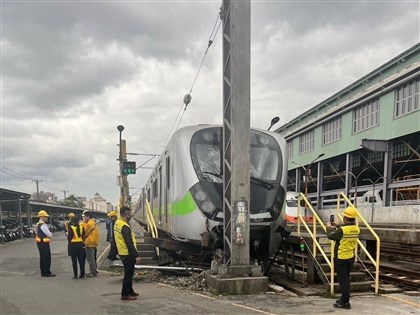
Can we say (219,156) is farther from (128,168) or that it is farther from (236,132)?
(128,168)

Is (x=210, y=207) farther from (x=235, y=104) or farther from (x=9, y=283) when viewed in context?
(x=9, y=283)

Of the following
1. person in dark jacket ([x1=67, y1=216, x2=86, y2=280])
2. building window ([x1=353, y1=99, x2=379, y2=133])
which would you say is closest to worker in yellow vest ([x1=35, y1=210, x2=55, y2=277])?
person in dark jacket ([x1=67, y1=216, x2=86, y2=280])

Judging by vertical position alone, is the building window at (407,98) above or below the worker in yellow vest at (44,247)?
above

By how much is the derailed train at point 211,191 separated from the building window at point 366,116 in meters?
27.8

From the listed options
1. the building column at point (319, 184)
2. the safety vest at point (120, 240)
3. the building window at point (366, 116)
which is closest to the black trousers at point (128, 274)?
the safety vest at point (120, 240)

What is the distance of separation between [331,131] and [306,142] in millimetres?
6319

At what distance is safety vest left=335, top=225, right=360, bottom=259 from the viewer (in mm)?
6656

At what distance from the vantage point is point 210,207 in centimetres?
808

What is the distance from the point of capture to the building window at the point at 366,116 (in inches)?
1331

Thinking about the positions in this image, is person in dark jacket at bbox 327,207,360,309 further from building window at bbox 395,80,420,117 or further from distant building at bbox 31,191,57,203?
distant building at bbox 31,191,57,203

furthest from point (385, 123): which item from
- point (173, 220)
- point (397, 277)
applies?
point (173, 220)

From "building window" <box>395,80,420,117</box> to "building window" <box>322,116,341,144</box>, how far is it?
8.90m

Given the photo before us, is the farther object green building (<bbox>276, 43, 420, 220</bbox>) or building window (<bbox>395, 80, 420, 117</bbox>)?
green building (<bbox>276, 43, 420, 220</bbox>)

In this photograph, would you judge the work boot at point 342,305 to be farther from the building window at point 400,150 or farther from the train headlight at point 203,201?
the building window at point 400,150
